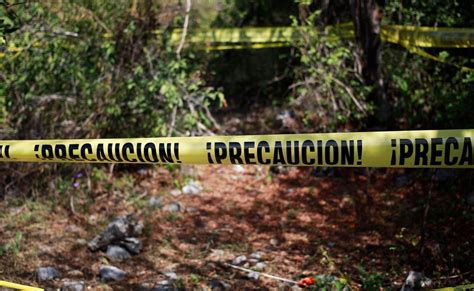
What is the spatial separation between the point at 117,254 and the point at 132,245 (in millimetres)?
Answer: 159

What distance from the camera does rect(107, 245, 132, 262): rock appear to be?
4204 millimetres

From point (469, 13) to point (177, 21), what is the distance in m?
3.68

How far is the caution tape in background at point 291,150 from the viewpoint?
2.24m

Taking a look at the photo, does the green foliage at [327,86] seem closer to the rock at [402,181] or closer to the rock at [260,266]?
the rock at [402,181]

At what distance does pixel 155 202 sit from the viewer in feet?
17.7

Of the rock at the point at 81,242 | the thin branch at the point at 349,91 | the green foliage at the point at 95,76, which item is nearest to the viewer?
the rock at the point at 81,242

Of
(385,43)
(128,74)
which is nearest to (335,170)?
(385,43)

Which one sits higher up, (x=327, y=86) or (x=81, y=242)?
(x=327, y=86)

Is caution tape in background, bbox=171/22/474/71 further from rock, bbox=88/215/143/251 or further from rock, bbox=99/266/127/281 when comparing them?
rock, bbox=99/266/127/281

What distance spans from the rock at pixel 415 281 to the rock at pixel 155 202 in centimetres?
296

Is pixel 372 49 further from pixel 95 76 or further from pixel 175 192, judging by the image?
pixel 95 76

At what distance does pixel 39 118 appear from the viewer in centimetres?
556

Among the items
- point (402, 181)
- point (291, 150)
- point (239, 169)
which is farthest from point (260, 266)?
point (239, 169)

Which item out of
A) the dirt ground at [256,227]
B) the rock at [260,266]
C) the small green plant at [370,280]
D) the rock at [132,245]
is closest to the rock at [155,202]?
the dirt ground at [256,227]
